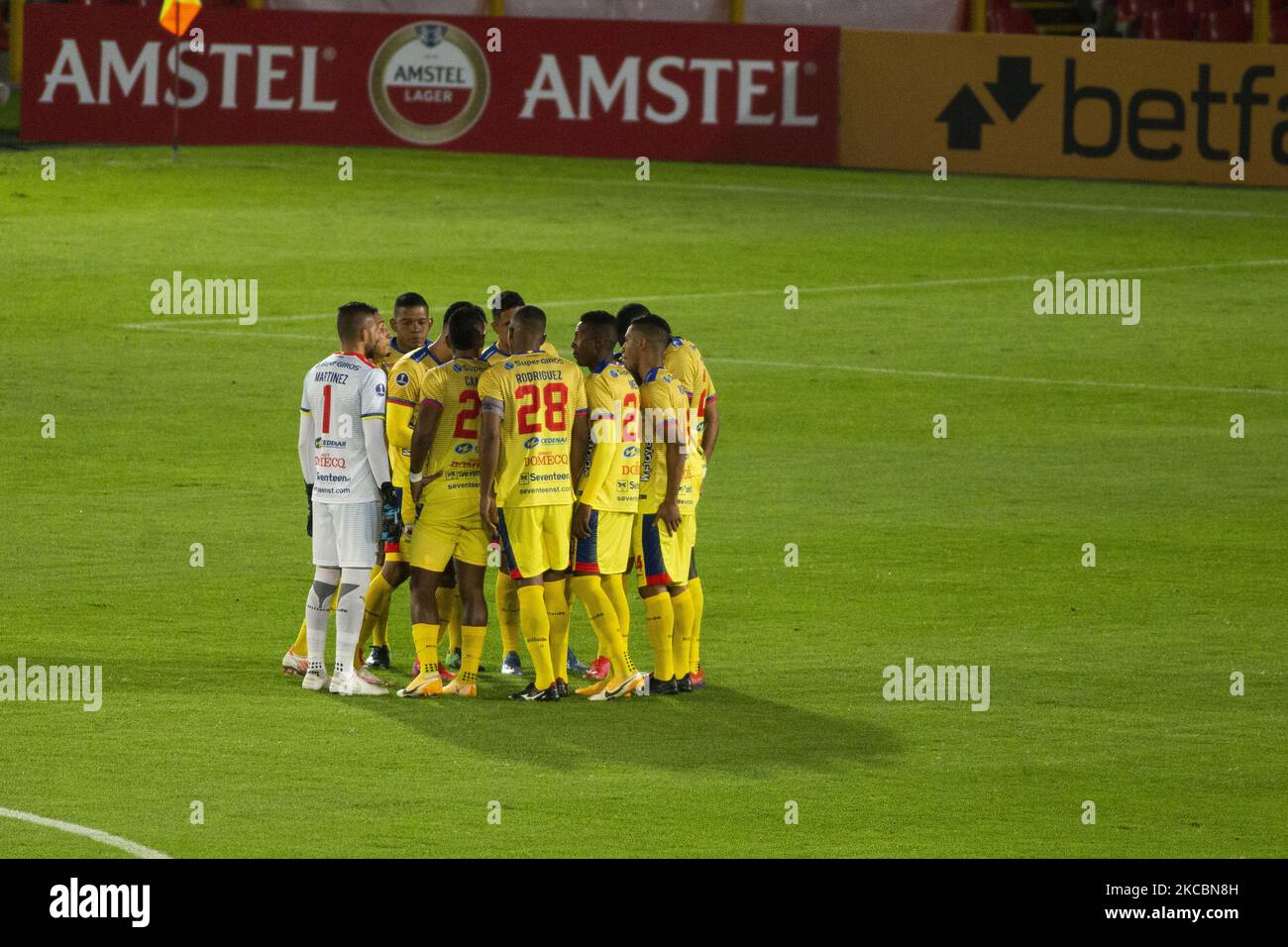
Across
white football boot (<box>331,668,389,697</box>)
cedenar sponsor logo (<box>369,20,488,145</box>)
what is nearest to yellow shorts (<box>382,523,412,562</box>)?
white football boot (<box>331,668,389,697</box>)

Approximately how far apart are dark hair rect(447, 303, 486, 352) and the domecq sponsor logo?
2489 mm

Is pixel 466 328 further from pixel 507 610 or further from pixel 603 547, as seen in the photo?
pixel 507 610

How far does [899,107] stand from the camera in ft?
108

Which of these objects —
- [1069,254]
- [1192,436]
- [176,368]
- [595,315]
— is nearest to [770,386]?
[1192,436]

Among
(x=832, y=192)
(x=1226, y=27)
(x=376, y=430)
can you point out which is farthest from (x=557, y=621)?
(x=1226, y=27)

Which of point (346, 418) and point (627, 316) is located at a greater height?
point (627, 316)

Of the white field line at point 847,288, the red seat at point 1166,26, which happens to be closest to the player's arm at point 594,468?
the white field line at point 847,288

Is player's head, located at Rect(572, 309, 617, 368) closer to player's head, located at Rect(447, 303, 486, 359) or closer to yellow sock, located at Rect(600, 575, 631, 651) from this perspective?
player's head, located at Rect(447, 303, 486, 359)

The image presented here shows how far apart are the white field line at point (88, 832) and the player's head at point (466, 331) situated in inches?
129

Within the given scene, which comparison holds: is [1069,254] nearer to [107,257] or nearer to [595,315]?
[107,257]

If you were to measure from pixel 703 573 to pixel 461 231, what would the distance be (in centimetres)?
1381

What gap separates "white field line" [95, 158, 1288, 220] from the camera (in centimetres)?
3102

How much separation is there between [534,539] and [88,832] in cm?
297

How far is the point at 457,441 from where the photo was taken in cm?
1212
